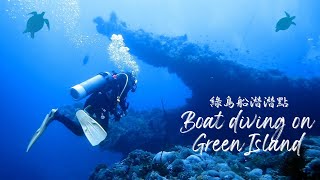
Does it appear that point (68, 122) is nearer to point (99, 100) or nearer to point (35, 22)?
point (99, 100)

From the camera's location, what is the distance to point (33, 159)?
40000 mm

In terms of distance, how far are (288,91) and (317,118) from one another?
5.60 ft

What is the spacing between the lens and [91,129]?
617 centimetres

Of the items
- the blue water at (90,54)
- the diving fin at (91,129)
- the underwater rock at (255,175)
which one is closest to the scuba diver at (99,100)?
the diving fin at (91,129)

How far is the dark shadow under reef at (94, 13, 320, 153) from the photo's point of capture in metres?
12.8

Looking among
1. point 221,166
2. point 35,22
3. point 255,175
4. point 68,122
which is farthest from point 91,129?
point 35,22

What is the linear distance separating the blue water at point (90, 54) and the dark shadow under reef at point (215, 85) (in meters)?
20.1

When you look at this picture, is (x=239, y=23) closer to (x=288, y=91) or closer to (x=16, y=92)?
(x=16, y=92)

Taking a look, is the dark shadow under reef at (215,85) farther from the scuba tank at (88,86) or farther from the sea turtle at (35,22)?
the sea turtle at (35,22)

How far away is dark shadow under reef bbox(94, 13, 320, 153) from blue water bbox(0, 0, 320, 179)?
2012 centimetres

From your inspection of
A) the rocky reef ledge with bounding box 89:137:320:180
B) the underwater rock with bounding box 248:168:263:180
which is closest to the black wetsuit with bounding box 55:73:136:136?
the rocky reef ledge with bounding box 89:137:320:180

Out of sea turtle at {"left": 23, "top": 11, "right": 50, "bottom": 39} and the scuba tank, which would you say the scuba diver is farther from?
sea turtle at {"left": 23, "top": 11, "right": 50, "bottom": 39}

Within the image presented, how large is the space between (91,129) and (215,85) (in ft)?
30.0

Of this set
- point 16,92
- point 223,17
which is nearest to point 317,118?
point 223,17
